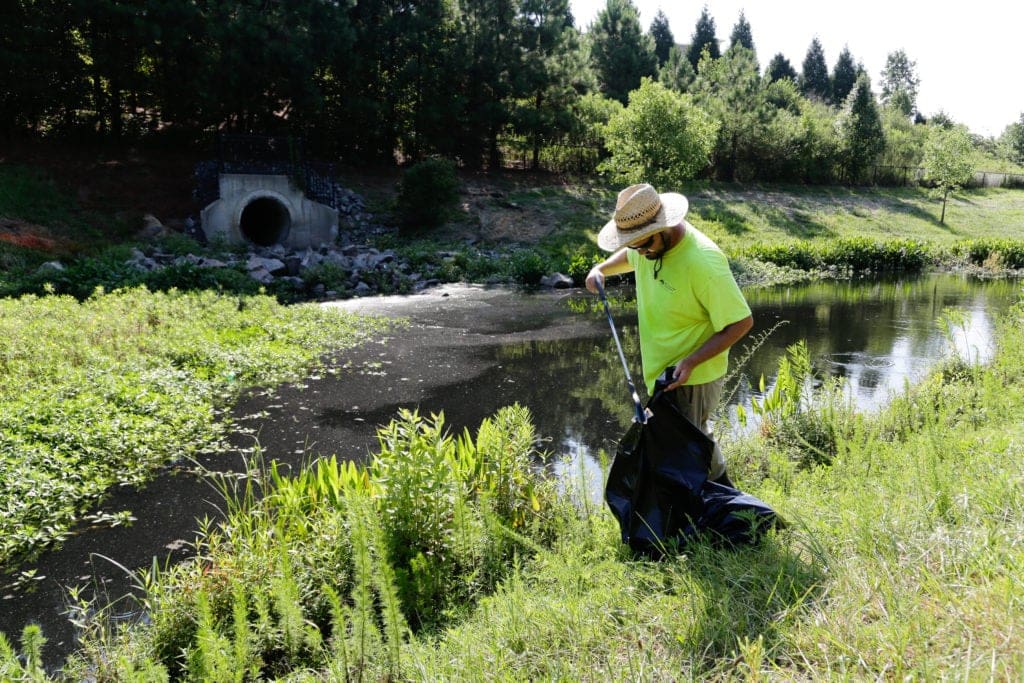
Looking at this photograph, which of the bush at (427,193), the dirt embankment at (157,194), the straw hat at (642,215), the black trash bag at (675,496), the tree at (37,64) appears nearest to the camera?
the black trash bag at (675,496)

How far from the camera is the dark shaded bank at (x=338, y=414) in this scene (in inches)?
183

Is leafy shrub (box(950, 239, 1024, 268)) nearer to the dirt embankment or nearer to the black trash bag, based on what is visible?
the dirt embankment

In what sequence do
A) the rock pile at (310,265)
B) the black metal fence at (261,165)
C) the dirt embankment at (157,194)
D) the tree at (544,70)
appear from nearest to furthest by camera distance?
the rock pile at (310,265) < the dirt embankment at (157,194) < the black metal fence at (261,165) < the tree at (544,70)

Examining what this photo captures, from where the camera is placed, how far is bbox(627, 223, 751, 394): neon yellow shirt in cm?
364

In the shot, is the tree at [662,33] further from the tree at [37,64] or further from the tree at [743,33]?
the tree at [37,64]

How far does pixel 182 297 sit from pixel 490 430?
10506mm

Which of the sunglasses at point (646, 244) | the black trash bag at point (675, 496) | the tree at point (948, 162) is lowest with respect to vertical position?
the black trash bag at point (675, 496)

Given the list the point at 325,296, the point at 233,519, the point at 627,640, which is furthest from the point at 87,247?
the point at 627,640

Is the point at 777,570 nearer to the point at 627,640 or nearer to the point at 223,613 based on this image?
the point at 627,640

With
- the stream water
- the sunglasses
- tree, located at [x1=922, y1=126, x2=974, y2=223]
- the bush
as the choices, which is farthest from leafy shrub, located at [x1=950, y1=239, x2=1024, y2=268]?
the sunglasses

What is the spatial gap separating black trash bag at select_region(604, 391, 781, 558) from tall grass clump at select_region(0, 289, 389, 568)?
448cm

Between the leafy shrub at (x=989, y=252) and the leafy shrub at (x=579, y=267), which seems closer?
the leafy shrub at (x=579, y=267)

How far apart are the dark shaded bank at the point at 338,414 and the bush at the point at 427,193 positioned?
30.7ft

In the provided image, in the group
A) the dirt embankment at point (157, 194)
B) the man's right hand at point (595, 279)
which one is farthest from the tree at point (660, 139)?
the man's right hand at point (595, 279)
